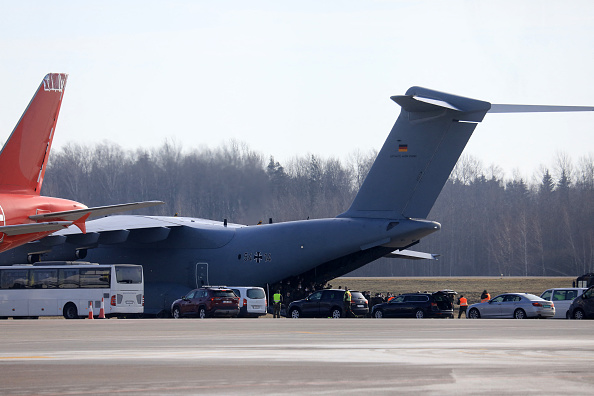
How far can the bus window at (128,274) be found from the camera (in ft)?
117

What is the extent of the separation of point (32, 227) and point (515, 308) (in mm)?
19099

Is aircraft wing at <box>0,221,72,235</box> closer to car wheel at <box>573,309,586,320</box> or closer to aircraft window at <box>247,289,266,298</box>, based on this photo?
aircraft window at <box>247,289,266,298</box>

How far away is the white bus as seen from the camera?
116 feet

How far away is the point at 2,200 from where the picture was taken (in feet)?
83.5

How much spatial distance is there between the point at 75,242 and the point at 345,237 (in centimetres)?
1059

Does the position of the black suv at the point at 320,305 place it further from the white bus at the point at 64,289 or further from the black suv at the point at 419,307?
the white bus at the point at 64,289

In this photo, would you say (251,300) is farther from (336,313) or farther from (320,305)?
(336,313)

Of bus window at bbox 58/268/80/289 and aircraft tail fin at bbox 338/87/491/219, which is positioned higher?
aircraft tail fin at bbox 338/87/491/219

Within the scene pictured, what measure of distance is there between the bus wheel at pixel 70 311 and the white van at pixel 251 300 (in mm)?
6303

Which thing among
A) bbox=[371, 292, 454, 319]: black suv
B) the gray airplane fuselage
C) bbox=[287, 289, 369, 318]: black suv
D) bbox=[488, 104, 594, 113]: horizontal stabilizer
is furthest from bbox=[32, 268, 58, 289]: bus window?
bbox=[488, 104, 594, 113]: horizontal stabilizer

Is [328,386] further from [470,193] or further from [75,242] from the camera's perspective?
[470,193]

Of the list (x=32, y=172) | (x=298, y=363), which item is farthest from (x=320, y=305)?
Answer: (x=298, y=363)

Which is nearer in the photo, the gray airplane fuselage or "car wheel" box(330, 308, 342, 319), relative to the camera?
the gray airplane fuselage

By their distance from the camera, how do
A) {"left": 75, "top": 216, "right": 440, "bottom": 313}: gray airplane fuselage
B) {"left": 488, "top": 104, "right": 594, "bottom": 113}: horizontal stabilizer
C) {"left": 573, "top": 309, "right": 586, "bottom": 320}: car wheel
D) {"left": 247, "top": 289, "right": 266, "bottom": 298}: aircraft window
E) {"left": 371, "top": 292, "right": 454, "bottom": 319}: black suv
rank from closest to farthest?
1. {"left": 488, "top": 104, "right": 594, "bottom": 113}: horizontal stabilizer
2. {"left": 573, "top": 309, "right": 586, "bottom": 320}: car wheel
3. {"left": 75, "top": 216, "right": 440, "bottom": 313}: gray airplane fuselage
4. {"left": 371, "top": 292, "right": 454, "bottom": 319}: black suv
5. {"left": 247, "top": 289, "right": 266, "bottom": 298}: aircraft window
